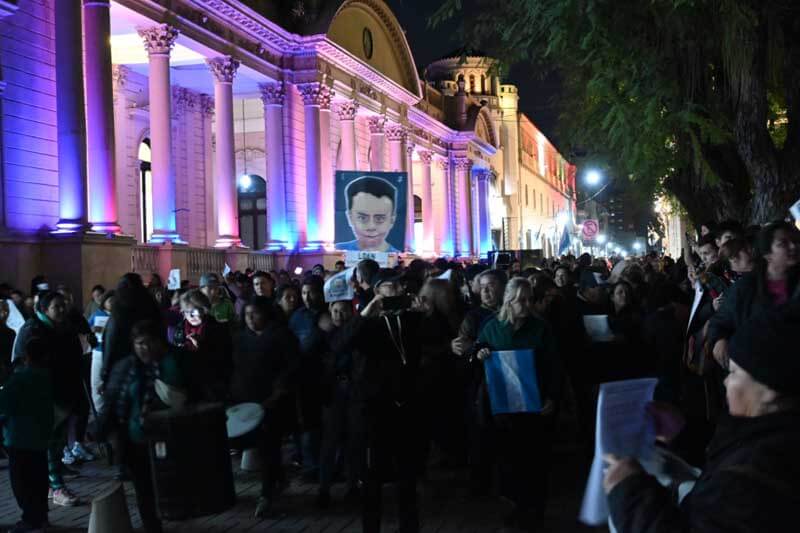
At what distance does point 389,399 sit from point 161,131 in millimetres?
15685

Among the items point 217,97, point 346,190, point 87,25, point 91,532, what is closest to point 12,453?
point 91,532

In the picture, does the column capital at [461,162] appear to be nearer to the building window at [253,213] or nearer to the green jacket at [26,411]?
the building window at [253,213]

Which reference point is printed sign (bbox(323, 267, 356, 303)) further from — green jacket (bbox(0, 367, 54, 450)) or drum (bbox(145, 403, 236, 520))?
green jacket (bbox(0, 367, 54, 450))

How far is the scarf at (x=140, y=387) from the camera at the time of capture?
587 cm

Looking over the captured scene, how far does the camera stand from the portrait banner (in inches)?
523

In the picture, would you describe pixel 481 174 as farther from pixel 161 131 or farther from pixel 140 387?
pixel 140 387

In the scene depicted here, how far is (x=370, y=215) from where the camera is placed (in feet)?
44.2

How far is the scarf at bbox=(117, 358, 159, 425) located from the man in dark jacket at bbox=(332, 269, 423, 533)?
1.29m

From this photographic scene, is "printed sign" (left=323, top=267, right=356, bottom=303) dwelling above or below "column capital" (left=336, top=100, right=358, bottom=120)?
below

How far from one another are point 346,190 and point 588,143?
19.3 ft

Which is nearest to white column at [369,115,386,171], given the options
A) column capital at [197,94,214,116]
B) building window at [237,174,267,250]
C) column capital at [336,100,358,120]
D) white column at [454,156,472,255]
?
column capital at [336,100,358,120]

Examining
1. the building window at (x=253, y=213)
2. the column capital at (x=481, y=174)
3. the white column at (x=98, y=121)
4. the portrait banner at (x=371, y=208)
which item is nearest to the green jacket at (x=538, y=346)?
the portrait banner at (x=371, y=208)

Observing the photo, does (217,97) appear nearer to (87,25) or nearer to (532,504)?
(87,25)

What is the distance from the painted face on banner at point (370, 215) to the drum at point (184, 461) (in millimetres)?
7959
